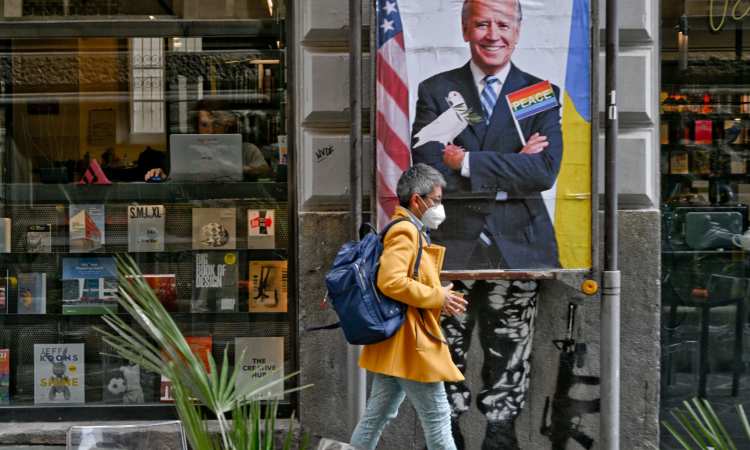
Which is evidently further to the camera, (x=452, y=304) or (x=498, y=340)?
(x=498, y=340)

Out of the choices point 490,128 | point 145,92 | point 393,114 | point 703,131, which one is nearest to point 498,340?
point 490,128

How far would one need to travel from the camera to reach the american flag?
6039 millimetres

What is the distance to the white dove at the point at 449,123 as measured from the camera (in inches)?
239

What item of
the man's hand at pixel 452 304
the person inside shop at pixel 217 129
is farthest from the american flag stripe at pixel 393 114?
the man's hand at pixel 452 304

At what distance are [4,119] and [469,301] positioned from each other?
3.30 metres

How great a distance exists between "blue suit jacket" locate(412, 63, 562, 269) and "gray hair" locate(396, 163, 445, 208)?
3.58 ft

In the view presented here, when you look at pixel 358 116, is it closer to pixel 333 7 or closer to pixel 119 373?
pixel 333 7

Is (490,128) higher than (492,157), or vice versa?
(490,128)

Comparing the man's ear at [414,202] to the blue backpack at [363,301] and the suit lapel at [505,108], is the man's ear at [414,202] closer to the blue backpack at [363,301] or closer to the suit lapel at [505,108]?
the blue backpack at [363,301]

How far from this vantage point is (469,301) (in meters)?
6.32

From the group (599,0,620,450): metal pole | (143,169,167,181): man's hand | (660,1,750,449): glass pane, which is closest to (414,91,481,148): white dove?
(599,0,620,450): metal pole

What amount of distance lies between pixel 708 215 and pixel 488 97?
1.77 metres

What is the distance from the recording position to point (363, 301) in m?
4.76

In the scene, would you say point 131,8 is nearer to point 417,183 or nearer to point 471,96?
point 471,96
